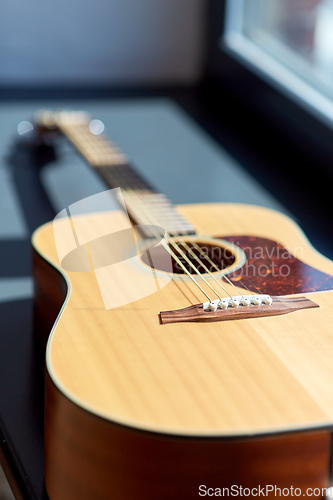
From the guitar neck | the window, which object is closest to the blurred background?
the window

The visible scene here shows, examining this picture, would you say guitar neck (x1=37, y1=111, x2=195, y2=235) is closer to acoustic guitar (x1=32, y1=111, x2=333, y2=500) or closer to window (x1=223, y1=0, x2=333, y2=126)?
acoustic guitar (x1=32, y1=111, x2=333, y2=500)

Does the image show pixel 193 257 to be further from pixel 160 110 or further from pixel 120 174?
pixel 160 110

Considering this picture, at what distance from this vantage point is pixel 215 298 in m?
0.81

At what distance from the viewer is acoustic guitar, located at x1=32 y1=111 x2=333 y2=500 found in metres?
0.60

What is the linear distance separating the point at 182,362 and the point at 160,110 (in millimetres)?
1569

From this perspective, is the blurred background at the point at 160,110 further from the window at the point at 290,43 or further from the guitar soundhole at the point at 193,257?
the guitar soundhole at the point at 193,257

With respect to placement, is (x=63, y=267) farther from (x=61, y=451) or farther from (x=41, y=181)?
(x=41, y=181)

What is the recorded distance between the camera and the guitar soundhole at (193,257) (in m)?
0.92

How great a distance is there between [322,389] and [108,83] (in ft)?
6.48

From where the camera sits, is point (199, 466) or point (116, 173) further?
point (116, 173)

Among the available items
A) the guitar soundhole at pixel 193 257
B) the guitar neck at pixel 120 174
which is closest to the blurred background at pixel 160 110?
the guitar neck at pixel 120 174

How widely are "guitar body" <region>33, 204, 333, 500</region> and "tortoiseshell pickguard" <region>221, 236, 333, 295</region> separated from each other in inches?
1.7

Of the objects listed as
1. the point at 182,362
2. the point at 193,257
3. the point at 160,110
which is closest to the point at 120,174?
the point at 193,257

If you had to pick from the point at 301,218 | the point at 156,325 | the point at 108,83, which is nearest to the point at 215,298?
the point at 156,325
